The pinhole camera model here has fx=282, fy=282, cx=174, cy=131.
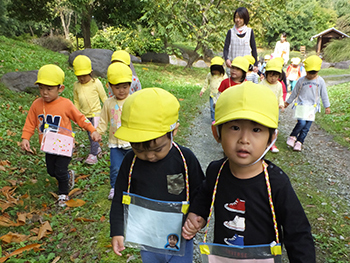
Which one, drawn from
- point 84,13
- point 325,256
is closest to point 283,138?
point 325,256

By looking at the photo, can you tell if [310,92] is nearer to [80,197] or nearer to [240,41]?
[240,41]

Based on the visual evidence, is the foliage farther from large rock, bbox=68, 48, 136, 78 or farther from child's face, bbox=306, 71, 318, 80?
child's face, bbox=306, 71, 318, 80

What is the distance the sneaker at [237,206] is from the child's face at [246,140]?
0.78ft

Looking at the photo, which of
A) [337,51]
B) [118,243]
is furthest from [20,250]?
[337,51]

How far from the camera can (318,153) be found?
19.9 feet

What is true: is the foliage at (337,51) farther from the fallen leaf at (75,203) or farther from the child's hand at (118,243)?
the child's hand at (118,243)

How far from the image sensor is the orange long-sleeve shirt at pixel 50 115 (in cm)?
351

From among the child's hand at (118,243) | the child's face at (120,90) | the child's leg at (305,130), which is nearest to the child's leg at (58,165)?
the child's face at (120,90)

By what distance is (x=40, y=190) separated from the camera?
165 inches

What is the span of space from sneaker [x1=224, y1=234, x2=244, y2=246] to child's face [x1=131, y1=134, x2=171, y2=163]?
2.17 ft

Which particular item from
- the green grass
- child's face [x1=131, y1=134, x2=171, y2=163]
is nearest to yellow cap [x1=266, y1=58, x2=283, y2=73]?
the green grass

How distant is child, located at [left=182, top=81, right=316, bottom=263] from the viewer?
1.40m

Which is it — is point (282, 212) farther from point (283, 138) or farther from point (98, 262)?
point (283, 138)

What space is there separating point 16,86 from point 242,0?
12.9 m
